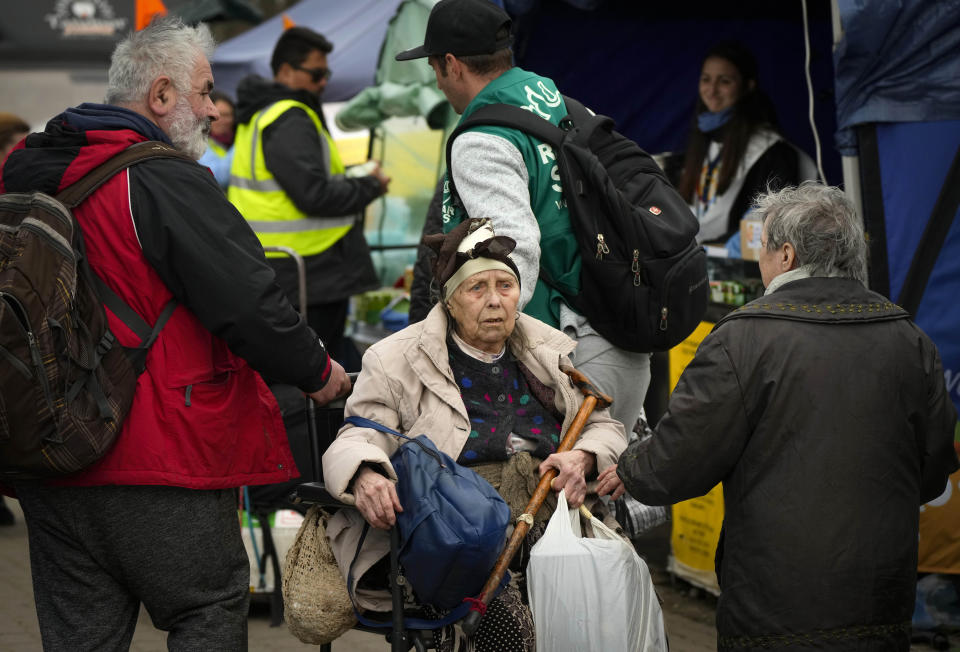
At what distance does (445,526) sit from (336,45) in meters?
8.21

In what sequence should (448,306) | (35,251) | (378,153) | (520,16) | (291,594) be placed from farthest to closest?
(378,153), (520,16), (448,306), (291,594), (35,251)

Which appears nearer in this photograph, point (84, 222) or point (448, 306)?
point (84, 222)

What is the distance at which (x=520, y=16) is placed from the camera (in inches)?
226

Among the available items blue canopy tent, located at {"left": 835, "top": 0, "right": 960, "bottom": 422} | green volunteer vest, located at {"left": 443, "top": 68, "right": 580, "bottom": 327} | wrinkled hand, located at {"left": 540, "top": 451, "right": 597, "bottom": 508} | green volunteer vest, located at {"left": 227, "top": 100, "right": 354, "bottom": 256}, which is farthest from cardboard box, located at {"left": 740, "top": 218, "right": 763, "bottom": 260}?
wrinkled hand, located at {"left": 540, "top": 451, "right": 597, "bottom": 508}

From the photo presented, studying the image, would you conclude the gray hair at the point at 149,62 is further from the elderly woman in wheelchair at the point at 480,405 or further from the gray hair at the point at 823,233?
the gray hair at the point at 823,233

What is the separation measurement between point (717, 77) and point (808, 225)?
3.32 meters

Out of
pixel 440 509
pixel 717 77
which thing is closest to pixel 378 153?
pixel 717 77

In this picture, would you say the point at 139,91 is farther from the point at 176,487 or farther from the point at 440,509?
the point at 440,509

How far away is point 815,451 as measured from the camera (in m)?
2.84

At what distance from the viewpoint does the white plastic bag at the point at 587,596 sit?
3.12 metres

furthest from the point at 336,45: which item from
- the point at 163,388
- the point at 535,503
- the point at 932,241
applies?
the point at 163,388

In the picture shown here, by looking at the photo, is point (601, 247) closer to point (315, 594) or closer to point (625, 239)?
point (625, 239)

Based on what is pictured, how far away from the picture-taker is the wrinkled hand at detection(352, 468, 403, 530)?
3.17 m

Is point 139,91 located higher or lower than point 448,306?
higher
